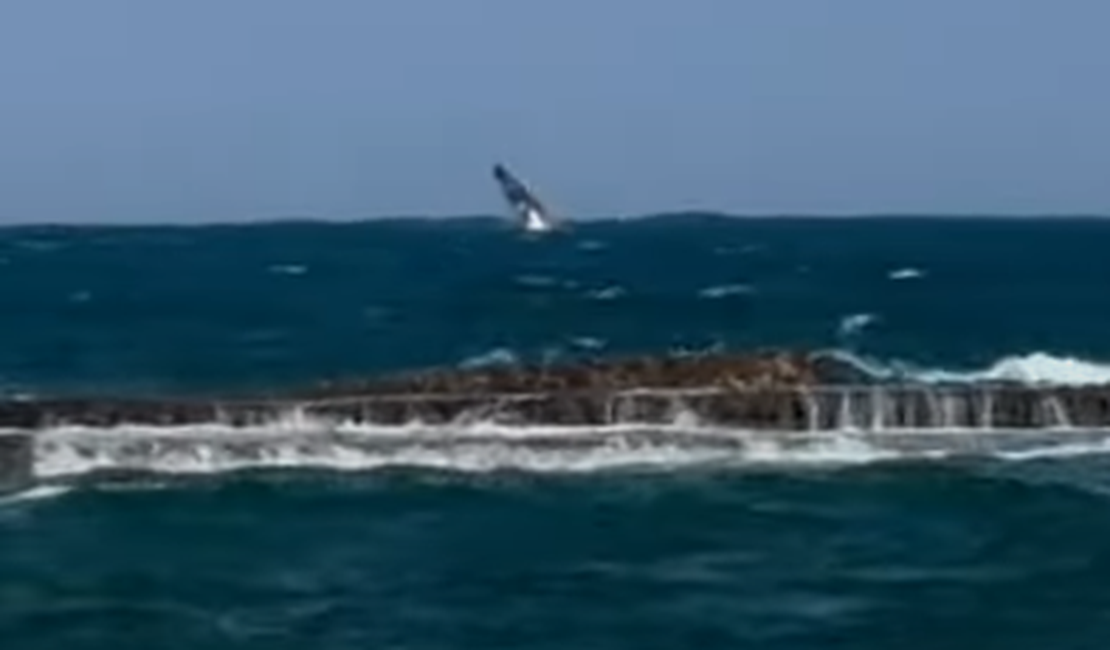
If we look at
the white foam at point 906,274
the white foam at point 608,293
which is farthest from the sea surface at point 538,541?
the white foam at point 906,274

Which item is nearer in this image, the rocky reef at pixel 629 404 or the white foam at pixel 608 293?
the rocky reef at pixel 629 404

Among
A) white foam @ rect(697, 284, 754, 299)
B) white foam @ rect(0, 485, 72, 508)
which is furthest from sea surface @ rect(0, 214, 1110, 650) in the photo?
white foam @ rect(697, 284, 754, 299)

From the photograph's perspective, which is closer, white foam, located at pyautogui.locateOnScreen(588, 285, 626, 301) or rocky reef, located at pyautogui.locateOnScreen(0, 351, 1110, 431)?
rocky reef, located at pyautogui.locateOnScreen(0, 351, 1110, 431)

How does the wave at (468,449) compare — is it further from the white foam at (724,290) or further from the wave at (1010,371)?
the white foam at (724,290)

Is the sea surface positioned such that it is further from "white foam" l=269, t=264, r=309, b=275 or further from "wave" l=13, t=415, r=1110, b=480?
"white foam" l=269, t=264, r=309, b=275

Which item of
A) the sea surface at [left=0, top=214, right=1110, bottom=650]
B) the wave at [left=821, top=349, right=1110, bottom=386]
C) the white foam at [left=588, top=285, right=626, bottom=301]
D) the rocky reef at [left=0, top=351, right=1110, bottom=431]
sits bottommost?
the sea surface at [left=0, top=214, right=1110, bottom=650]

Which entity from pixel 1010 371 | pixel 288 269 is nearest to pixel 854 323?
pixel 1010 371

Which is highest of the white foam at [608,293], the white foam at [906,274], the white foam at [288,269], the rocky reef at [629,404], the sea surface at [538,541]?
the white foam at [288,269]

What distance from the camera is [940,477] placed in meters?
39.0

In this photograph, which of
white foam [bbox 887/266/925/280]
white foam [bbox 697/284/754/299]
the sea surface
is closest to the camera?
the sea surface

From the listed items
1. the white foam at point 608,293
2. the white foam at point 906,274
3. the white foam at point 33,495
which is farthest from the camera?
the white foam at point 906,274

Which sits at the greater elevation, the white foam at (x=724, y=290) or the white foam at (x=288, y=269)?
the white foam at (x=288, y=269)

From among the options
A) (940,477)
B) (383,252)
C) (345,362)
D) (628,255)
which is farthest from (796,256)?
(940,477)

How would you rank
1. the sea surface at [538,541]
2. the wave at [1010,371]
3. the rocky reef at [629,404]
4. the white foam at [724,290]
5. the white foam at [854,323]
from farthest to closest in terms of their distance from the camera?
the white foam at [724,290] → the white foam at [854,323] → the wave at [1010,371] → the rocky reef at [629,404] → the sea surface at [538,541]
